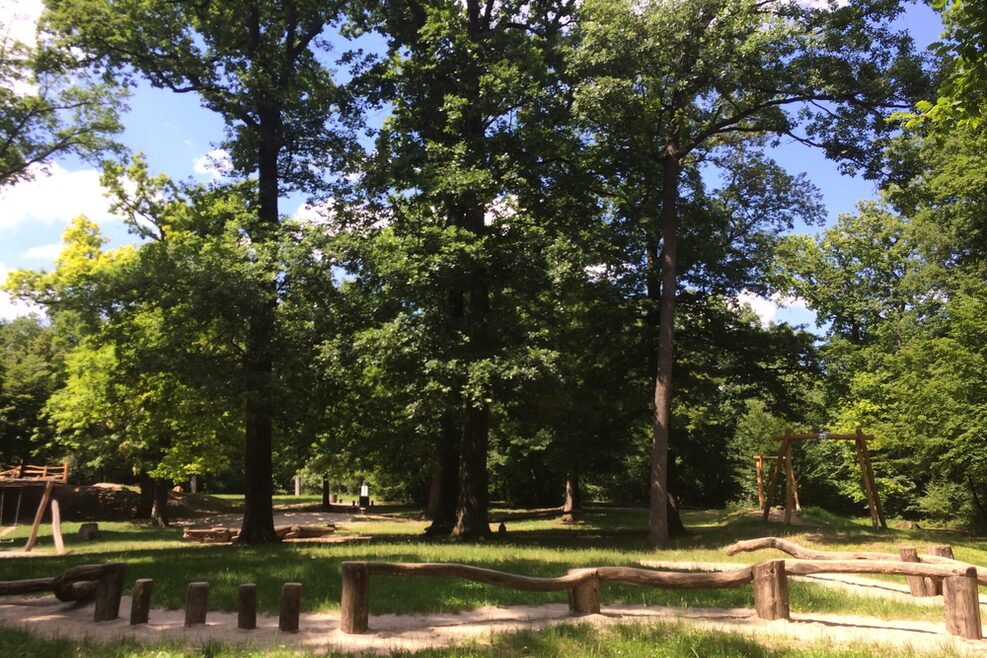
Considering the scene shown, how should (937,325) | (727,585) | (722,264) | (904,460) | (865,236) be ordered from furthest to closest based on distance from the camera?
(865,236) → (937,325) → (904,460) → (722,264) → (727,585)

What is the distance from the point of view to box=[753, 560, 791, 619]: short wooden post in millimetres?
7875

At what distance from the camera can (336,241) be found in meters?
17.5

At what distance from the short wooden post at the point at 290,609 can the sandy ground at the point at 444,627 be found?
0.38 feet

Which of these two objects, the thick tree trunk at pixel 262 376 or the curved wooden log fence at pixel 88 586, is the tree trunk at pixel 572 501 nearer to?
the thick tree trunk at pixel 262 376

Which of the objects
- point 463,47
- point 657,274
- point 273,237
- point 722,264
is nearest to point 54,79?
point 273,237

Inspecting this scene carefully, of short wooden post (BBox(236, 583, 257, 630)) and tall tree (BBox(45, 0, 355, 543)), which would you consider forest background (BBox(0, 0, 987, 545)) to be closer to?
tall tree (BBox(45, 0, 355, 543))

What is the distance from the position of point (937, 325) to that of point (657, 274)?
16.9 meters

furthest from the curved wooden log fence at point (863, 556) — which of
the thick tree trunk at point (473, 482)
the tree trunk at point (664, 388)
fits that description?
the thick tree trunk at point (473, 482)

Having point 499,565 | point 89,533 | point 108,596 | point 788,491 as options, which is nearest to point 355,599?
point 108,596

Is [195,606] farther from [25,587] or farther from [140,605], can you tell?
[25,587]

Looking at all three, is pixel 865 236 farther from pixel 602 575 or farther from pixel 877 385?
pixel 602 575

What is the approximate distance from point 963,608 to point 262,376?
14.3 m

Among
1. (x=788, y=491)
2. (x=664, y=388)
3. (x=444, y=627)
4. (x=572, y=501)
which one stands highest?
(x=664, y=388)

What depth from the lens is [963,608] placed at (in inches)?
275
